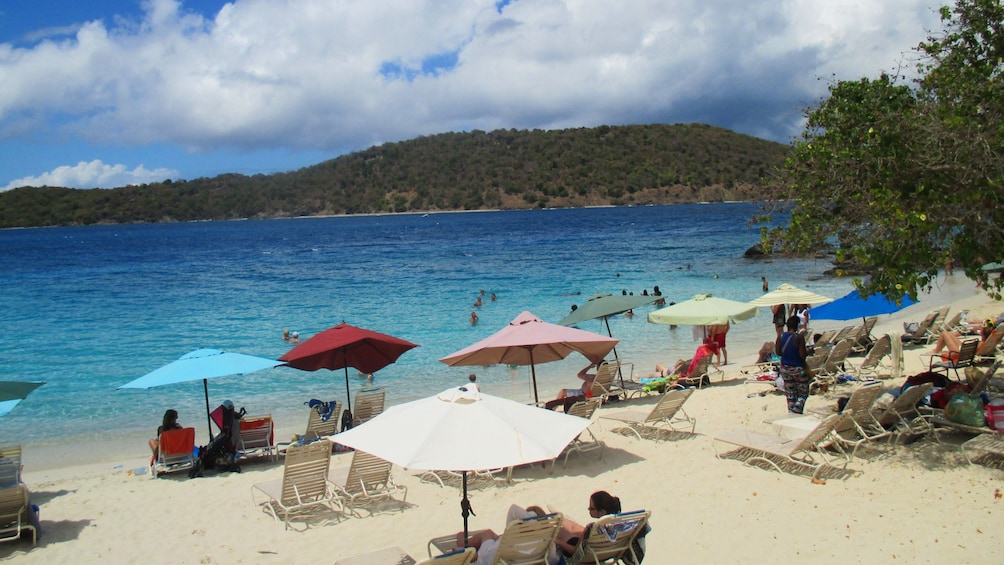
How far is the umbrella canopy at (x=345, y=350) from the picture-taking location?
10484 mm

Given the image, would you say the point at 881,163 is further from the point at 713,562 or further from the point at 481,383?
the point at 481,383

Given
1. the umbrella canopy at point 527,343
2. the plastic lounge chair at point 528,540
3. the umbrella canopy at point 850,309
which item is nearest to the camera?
the plastic lounge chair at point 528,540

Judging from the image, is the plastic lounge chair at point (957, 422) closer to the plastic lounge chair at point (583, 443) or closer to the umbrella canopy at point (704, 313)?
the plastic lounge chair at point (583, 443)

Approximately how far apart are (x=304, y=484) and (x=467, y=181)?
147 m

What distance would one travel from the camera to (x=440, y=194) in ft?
497

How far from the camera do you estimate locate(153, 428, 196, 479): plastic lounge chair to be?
9.09m

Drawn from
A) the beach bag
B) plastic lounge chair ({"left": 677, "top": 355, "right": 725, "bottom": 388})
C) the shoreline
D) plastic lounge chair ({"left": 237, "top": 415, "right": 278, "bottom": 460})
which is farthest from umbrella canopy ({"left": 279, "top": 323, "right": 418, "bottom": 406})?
the beach bag

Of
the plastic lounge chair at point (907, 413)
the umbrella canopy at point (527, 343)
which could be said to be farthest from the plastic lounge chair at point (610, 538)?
the umbrella canopy at point (527, 343)

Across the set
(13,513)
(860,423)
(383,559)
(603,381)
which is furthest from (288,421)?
(860,423)

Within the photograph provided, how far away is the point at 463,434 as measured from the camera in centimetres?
511

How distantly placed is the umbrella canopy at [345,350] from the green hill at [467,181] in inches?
4775

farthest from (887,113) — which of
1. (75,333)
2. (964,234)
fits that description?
(75,333)

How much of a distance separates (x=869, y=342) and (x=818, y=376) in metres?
3.26

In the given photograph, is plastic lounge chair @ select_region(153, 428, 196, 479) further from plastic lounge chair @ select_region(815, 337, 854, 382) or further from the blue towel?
plastic lounge chair @ select_region(815, 337, 854, 382)
